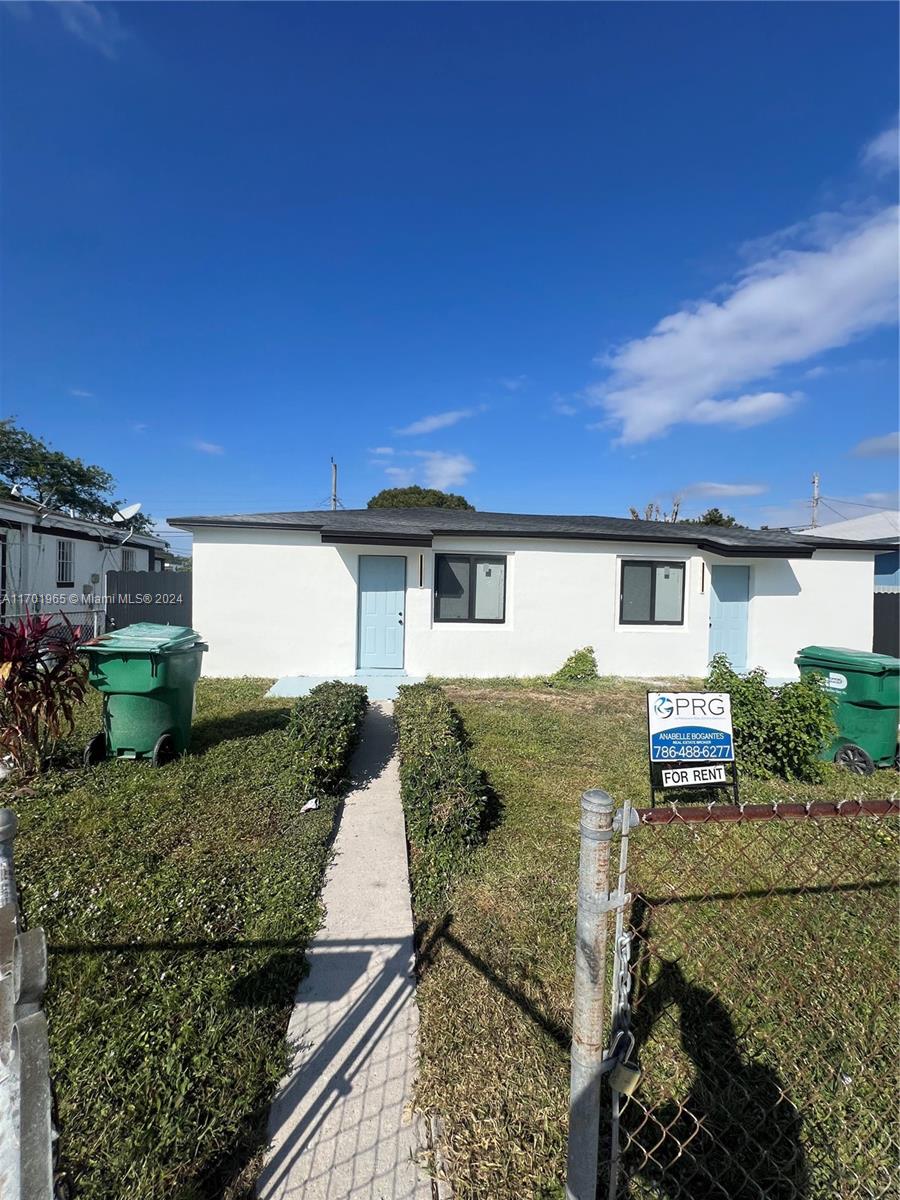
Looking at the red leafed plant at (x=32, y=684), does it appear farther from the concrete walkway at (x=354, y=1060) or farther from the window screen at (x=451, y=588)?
the window screen at (x=451, y=588)

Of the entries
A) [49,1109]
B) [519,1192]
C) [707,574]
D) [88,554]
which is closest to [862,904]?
[519,1192]

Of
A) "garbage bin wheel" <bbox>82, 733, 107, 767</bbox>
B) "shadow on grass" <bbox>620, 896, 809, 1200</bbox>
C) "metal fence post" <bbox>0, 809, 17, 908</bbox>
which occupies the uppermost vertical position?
"metal fence post" <bbox>0, 809, 17, 908</bbox>

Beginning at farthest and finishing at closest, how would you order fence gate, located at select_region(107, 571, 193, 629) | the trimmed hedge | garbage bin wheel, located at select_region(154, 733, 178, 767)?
fence gate, located at select_region(107, 571, 193, 629) → garbage bin wheel, located at select_region(154, 733, 178, 767) → the trimmed hedge

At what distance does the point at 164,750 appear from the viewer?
16.8ft

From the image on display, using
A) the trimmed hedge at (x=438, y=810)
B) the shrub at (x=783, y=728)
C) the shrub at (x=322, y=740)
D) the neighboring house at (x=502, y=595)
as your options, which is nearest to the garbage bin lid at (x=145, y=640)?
the shrub at (x=322, y=740)

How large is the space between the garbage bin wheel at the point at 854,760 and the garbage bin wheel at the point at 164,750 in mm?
6818

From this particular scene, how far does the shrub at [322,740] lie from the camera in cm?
455

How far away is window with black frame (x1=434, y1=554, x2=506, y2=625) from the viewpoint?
390 inches

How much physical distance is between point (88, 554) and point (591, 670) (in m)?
17.5

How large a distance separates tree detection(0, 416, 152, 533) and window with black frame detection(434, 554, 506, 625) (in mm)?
21687

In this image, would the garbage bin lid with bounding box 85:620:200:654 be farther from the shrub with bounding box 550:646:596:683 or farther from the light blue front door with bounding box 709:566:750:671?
the light blue front door with bounding box 709:566:750:671

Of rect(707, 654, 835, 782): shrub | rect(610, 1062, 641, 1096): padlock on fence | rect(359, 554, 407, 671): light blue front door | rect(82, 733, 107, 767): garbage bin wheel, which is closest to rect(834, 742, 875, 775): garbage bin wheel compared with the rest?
rect(707, 654, 835, 782): shrub

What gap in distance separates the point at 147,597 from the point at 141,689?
1099cm

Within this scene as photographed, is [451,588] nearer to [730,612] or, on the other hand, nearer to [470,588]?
[470,588]
